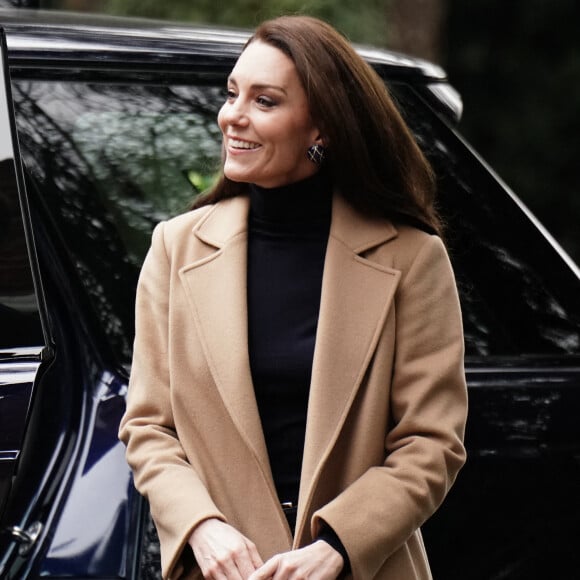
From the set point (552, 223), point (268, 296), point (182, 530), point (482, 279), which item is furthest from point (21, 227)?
point (552, 223)

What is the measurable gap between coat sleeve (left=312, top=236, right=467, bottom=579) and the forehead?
1.17 feet

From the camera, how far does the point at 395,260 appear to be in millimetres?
2098

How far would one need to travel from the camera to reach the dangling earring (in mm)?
2127

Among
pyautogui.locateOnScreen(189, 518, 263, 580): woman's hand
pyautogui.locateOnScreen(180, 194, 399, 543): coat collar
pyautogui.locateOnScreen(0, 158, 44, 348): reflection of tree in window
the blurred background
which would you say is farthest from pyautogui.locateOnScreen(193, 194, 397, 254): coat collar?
the blurred background

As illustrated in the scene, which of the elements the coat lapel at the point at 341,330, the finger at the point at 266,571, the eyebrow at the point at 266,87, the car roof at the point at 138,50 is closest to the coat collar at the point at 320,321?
the coat lapel at the point at 341,330

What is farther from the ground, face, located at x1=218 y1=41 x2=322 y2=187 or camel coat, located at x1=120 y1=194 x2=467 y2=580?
face, located at x1=218 y1=41 x2=322 y2=187

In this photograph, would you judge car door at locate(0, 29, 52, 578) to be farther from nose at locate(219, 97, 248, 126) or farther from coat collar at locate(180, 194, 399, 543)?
nose at locate(219, 97, 248, 126)

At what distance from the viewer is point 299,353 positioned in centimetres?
205

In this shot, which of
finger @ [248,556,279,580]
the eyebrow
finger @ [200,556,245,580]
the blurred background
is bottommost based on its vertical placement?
the blurred background

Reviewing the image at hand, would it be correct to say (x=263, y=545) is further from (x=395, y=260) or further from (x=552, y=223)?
(x=552, y=223)

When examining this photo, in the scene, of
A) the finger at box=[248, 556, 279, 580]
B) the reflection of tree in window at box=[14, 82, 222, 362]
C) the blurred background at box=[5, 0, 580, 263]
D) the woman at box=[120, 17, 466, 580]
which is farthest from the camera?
the blurred background at box=[5, 0, 580, 263]

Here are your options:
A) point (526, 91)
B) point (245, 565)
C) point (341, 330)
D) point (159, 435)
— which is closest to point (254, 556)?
point (245, 565)

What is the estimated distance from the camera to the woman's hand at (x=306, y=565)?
6.19ft

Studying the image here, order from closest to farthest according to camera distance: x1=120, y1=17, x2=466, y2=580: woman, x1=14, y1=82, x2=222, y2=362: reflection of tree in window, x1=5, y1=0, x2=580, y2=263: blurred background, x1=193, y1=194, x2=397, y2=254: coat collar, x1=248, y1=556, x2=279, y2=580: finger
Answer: x1=248, y1=556, x2=279, y2=580: finger → x1=120, y1=17, x2=466, y2=580: woman → x1=193, y1=194, x2=397, y2=254: coat collar → x1=14, y1=82, x2=222, y2=362: reflection of tree in window → x1=5, y1=0, x2=580, y2=263: blurred background
